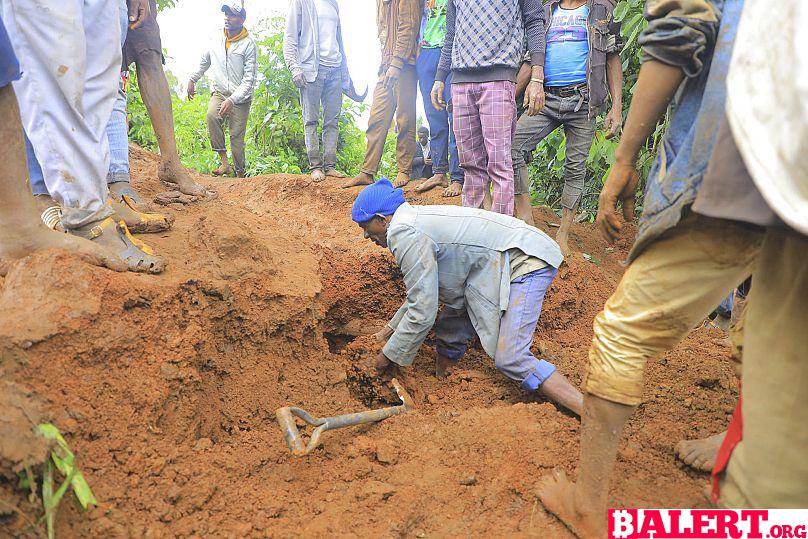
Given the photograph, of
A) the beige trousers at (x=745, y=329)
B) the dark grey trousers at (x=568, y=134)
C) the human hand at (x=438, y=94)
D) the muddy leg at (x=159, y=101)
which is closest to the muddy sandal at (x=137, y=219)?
the muddy leg at (x=159, y=101)

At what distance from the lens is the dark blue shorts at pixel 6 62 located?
1828 mm

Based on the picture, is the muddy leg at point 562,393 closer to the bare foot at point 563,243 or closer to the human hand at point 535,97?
the bare foot at point 563,243

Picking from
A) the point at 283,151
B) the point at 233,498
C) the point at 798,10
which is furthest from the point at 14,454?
the point at 283,151

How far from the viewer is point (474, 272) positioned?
2951 millimetres

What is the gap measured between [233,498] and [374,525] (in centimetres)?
51

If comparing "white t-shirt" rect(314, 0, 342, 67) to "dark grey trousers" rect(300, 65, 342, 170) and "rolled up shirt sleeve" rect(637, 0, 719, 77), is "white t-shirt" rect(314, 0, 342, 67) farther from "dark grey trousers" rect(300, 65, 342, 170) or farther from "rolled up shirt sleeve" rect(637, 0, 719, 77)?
"rolled up shirt sleeve" rect(637, 0, 719, 77)

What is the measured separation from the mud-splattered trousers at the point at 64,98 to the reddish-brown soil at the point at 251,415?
0.37 meters

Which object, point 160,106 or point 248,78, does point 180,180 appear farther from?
point 248,78

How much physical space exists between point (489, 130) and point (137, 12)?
238 cm

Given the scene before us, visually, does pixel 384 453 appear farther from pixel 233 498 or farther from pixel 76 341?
pixel 76 341

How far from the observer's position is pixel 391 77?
539cm

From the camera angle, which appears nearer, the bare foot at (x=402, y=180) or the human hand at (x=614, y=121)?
the human hand at (x=614, y=121)

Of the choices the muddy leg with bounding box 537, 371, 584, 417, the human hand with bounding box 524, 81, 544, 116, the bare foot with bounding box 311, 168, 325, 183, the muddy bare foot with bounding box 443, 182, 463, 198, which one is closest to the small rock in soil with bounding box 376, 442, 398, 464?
the muddy leg with bounding box 537, 371, 584, 417

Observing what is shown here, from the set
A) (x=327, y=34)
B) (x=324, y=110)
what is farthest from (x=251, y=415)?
(x=327, y=34)
